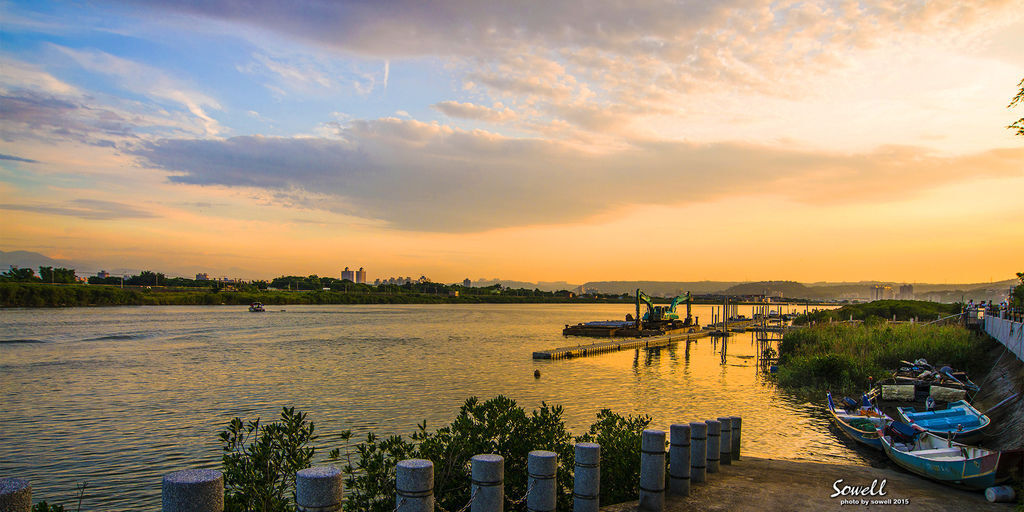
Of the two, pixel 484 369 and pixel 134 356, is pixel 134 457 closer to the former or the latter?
pixel 484 369

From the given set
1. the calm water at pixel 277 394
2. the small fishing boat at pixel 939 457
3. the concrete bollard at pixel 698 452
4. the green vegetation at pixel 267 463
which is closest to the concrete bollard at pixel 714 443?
the concrete bollard at pixel 698 452

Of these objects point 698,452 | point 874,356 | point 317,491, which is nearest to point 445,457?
point 317,491

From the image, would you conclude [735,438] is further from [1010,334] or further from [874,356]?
[874,356]

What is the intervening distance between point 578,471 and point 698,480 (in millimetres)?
3185

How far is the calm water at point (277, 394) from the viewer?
2012cm

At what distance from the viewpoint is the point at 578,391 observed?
34406 mm

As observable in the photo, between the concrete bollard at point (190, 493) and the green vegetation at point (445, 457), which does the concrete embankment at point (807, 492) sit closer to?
the green vegetation at point (445, 457)

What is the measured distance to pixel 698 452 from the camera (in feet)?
33.1

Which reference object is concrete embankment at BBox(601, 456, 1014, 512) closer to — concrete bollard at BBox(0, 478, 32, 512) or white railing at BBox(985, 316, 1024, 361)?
concrete bollard at BBox(0, 478, 32, 512)

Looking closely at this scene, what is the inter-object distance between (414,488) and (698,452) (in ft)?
18.4

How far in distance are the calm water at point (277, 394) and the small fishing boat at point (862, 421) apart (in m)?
0.65

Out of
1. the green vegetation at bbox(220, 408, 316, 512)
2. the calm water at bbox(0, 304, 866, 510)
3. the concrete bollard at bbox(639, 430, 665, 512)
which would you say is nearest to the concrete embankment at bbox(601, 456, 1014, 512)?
the concrete bollard at bbox(639, 430, 665, 512)

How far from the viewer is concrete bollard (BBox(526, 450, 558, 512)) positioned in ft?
24.3

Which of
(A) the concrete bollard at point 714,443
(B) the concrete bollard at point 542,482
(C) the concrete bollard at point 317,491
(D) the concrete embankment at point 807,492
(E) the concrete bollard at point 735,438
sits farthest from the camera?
(E) the concrete bollard at point 735,438
